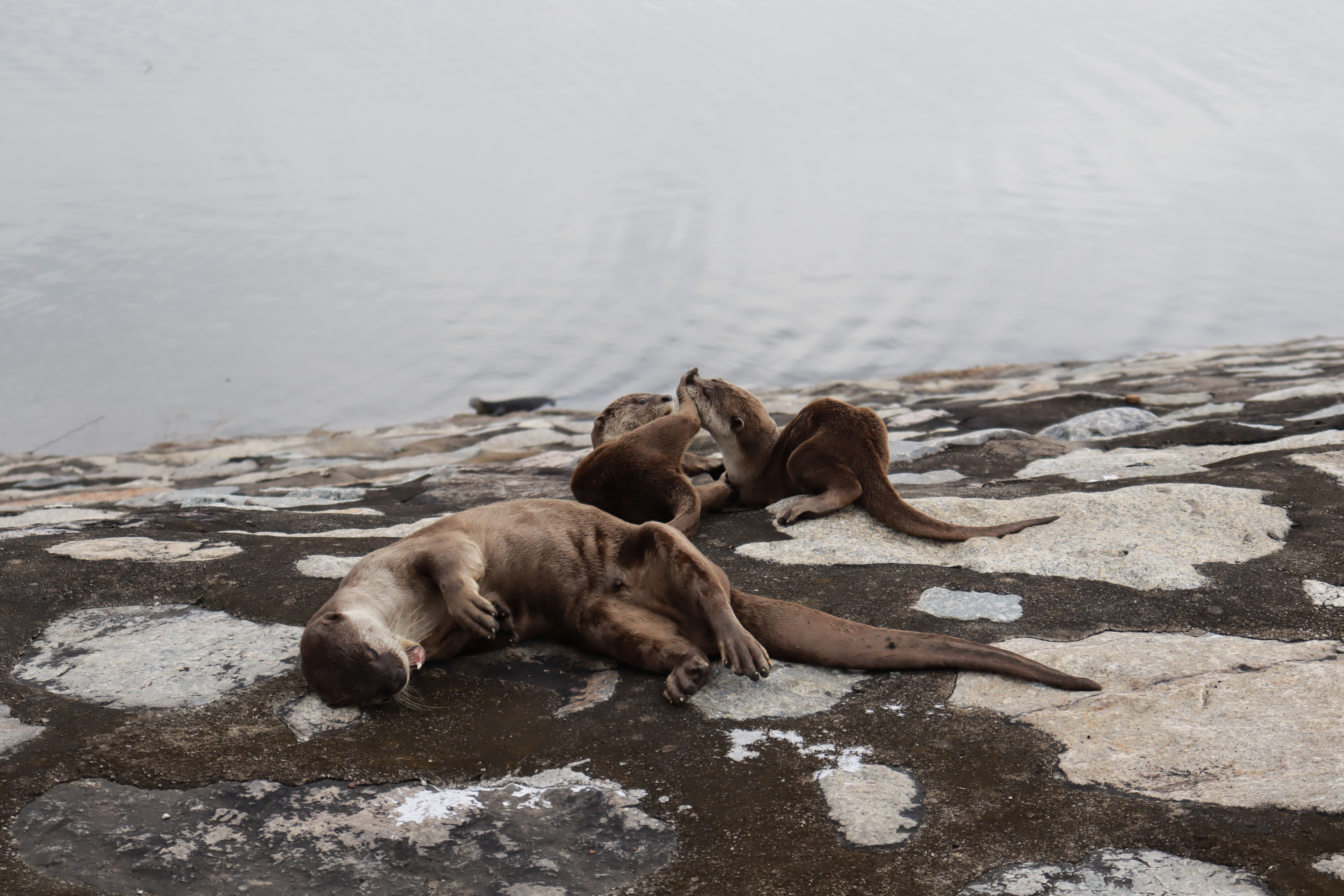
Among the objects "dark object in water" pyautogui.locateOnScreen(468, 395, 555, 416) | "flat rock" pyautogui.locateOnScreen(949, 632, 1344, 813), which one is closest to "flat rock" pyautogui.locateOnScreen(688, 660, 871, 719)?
"flat rock" pyautogui.locateOnScreen(949, 632, 1344, 813)

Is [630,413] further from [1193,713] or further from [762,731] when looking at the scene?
[1193,713]

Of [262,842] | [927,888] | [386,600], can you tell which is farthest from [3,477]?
[927,888]

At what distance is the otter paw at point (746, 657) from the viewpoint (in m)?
2.25

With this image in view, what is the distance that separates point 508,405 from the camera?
951 cm

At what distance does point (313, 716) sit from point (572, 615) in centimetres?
67

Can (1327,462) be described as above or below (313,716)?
above

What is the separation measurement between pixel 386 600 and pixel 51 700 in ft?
2.40

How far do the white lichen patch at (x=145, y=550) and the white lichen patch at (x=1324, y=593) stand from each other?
3091mm

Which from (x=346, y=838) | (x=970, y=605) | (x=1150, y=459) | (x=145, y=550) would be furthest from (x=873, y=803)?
(x=1150, y=459)

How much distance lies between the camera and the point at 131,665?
7.88ft

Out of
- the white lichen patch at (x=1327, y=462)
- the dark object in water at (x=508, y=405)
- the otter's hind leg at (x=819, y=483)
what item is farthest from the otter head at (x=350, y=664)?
the dark object in water at (x=508, y=405)

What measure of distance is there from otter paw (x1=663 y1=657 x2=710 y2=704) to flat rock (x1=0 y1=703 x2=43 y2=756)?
1.29 metres

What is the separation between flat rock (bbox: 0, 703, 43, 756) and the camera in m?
1.97

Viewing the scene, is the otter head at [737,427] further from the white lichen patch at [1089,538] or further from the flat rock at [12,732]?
the flat rock at [12,732]
